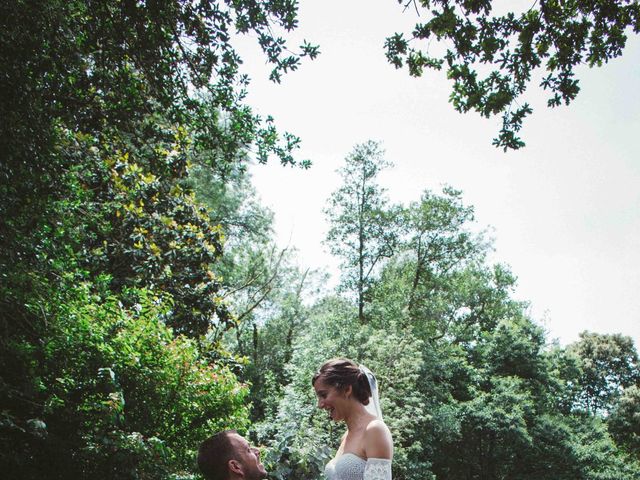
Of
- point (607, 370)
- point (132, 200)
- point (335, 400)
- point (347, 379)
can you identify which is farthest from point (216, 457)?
point (607, 370)

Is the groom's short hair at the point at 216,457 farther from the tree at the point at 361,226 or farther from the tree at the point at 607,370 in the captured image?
the tree at the point at 607,370

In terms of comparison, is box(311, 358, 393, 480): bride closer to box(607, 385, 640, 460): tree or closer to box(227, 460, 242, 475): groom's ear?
box(227, 460, 242, 475): groom's ear

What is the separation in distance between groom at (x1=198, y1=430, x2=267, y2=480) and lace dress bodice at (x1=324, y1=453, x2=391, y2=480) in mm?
497

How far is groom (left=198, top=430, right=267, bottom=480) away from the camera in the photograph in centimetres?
283

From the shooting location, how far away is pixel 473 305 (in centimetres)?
3128

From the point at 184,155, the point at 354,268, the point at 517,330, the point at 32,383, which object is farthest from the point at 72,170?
the point at 517,330

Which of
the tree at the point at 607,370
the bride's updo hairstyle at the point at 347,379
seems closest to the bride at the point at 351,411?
the bride's updo hairstyle at the point at 347,379

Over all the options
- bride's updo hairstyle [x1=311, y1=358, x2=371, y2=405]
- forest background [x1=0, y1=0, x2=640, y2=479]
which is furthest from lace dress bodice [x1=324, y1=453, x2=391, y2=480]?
forest background [x1=0, y1=0, x2=640, y2=479]

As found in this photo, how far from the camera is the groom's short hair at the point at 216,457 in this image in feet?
9.33

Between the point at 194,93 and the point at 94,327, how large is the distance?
354 centimetres

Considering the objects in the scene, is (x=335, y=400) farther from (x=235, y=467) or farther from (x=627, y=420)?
(x=627, y=420)

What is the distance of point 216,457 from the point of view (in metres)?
2.88

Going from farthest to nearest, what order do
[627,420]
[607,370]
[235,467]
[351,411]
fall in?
[607,370] → [627,420] → [351,411] → [235,467]

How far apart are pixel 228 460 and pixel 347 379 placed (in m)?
0.95
